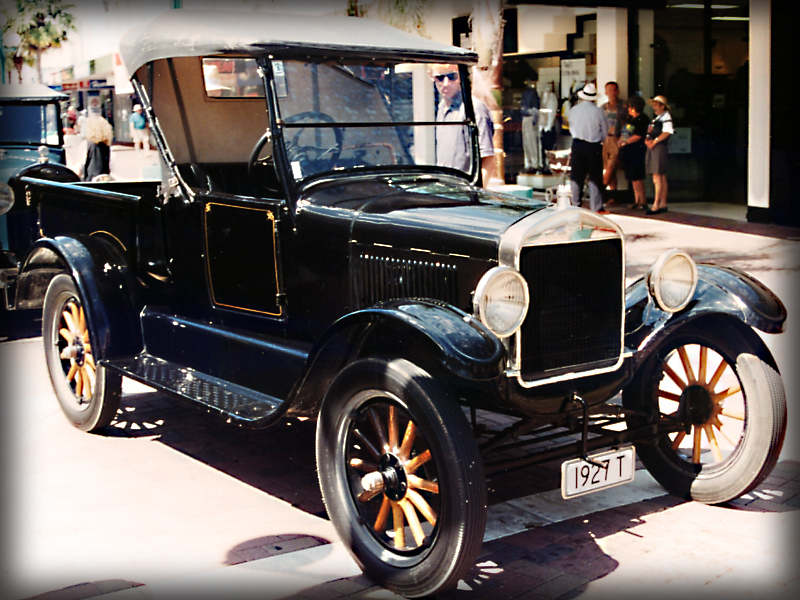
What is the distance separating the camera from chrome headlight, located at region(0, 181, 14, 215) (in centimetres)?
754

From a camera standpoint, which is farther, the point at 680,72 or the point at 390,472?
the point at 680,72

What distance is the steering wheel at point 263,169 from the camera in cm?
466

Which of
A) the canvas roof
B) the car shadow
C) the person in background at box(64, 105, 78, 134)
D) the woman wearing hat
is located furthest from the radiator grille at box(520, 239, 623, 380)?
the person in background at box(64, 105, 78, 134)

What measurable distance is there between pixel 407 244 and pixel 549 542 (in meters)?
1.38

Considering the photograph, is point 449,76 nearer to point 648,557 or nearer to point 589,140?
point 648,557

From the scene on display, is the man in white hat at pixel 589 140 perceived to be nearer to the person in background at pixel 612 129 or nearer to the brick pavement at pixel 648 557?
the person in background at pixel 612 129

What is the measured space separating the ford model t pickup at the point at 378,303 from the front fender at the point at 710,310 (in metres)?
0.01

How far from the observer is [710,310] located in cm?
418

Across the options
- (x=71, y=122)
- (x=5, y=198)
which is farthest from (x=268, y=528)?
(x=71, y=122)

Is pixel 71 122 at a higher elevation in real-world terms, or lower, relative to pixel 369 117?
higher

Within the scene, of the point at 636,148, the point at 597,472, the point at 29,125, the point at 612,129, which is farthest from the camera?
the point at 612,129

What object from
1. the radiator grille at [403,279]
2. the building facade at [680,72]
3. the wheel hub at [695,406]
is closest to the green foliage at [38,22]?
the building facade at [680,72]

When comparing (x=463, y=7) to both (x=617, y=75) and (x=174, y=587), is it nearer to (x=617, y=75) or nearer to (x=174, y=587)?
(x=617, y=75)

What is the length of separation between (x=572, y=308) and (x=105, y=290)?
274 cm
